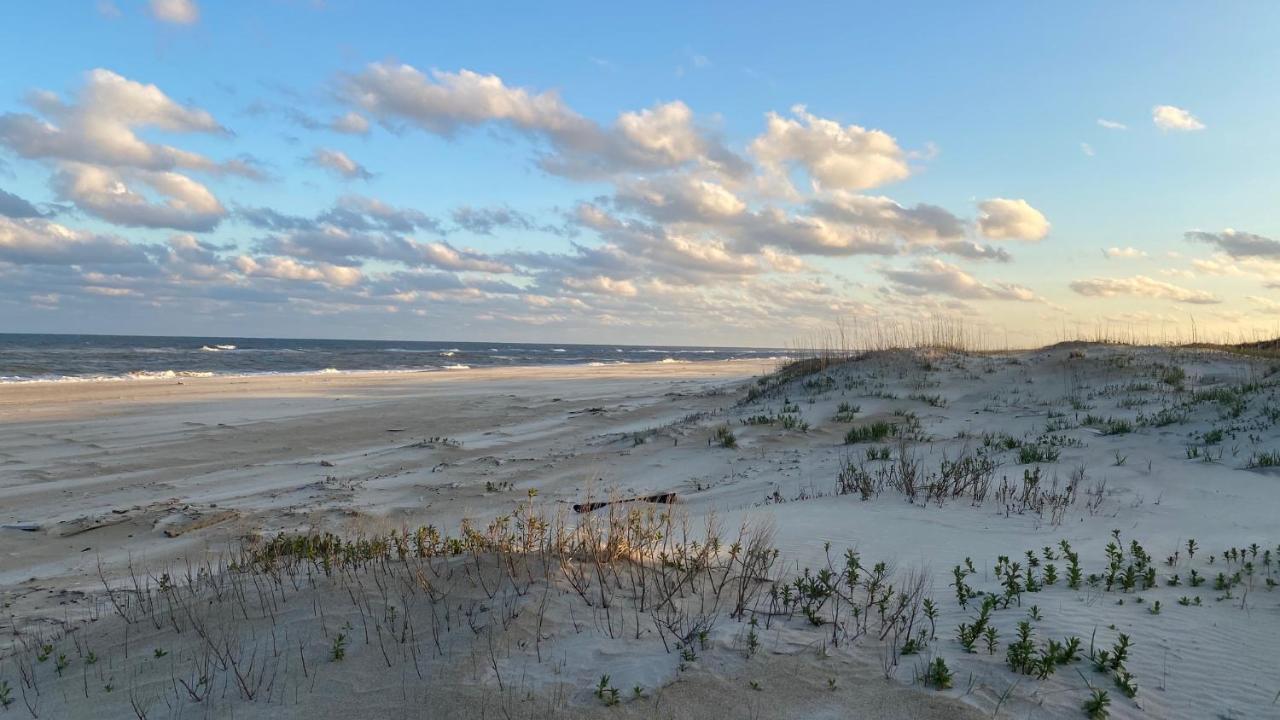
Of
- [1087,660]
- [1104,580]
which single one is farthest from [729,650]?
[1104,580]

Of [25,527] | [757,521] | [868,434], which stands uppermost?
[868,434]

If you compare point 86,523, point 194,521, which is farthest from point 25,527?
point 194,521

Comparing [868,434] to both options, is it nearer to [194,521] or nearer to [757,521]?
[757,521]

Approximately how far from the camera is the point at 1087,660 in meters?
3.44

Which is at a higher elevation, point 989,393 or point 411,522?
point 989,393

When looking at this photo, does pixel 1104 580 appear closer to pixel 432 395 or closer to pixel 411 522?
pixel 411 522

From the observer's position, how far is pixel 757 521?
666cm

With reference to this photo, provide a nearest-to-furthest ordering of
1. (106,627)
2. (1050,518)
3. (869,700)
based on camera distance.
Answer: (869,700)
(106,627)
(1050,518)

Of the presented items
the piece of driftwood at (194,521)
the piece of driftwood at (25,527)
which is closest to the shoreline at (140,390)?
the piece of driftwood at (25,527)

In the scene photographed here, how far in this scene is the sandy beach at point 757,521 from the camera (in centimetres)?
330

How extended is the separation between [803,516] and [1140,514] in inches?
124

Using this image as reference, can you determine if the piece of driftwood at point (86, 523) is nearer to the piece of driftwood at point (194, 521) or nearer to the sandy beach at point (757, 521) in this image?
the sandy beach at point (757, 521)

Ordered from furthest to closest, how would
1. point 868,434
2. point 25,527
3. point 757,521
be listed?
1. point 868,434
2. point 25,527
3. point 757,521

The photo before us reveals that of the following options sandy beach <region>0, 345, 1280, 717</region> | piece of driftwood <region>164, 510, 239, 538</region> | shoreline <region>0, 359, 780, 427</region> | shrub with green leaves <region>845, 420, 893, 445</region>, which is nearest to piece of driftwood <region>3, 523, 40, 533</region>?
sandy beach <region>0, 345, 1280, 717</region>
